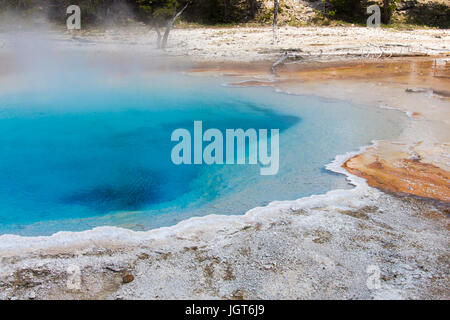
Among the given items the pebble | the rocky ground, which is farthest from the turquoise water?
the pebble

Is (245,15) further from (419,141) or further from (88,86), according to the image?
(419,141)

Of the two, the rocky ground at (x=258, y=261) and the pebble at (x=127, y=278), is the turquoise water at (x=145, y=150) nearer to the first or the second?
the rocky ground at (x=258, y=261)

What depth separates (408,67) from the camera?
30.2 ft

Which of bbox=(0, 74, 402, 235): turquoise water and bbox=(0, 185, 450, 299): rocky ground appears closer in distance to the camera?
bbox=(0, 185, 450, 299): rocky ground

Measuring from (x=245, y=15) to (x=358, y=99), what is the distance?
10657mm

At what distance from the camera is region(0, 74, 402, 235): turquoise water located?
11.5 ft

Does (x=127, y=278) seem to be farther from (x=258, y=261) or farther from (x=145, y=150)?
(x=145, y=150)

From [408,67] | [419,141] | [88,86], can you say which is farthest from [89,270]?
[408,67]

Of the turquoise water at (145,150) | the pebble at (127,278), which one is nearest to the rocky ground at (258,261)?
the pebble at (127,278)

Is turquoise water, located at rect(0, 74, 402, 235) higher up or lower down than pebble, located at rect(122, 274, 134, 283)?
higher up

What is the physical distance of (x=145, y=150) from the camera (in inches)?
199

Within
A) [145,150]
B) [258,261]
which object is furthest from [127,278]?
[145,150]

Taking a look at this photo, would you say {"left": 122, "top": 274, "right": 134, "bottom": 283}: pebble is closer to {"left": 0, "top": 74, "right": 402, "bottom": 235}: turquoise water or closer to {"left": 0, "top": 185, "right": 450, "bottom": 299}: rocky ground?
{"left": 0, "top": 185, "right": 450, "bottom": 299}: rocky ground

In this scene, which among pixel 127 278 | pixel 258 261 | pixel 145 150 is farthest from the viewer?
pixel 145 150
